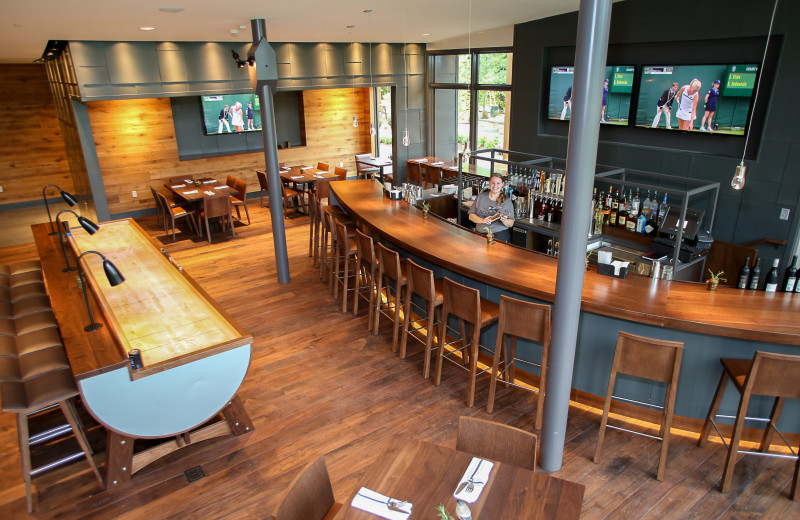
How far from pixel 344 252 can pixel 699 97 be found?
422cm

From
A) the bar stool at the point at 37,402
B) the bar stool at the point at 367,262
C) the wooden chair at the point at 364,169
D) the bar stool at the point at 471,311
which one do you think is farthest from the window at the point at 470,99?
the bar stool at the point at 37,402

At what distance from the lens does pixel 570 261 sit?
9.21 ft

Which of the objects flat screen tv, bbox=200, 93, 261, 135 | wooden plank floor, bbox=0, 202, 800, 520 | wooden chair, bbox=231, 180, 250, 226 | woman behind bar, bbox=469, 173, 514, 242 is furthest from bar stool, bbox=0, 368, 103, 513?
flat screen tv, bbox=200, 93, 261, 135

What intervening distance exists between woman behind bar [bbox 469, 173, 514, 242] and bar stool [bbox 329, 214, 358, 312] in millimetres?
1376

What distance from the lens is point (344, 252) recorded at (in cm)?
559

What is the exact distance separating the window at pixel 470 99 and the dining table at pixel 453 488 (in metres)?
7.56

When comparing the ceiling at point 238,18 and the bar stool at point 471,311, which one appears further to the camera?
the ceiling at point 238,18

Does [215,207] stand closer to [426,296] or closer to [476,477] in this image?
[426,296]

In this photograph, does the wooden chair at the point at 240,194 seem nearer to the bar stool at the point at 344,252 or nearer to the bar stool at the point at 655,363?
the bar stool at the point at 344,252

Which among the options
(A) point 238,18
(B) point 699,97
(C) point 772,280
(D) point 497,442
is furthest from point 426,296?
(B) point 699,97

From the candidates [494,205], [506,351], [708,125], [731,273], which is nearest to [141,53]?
[494,205]

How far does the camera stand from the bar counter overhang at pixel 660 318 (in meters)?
3.16

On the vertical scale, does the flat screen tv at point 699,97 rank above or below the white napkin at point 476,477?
above

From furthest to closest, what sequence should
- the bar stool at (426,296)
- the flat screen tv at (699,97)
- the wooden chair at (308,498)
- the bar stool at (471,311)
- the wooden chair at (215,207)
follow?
1. the wooden chair at (215,207)
2. the flat screen tv at (699,97)
3. the bar stool at (426,296)
4. the bar stool at (471,311)
5. the wooden chair at (308,498)
